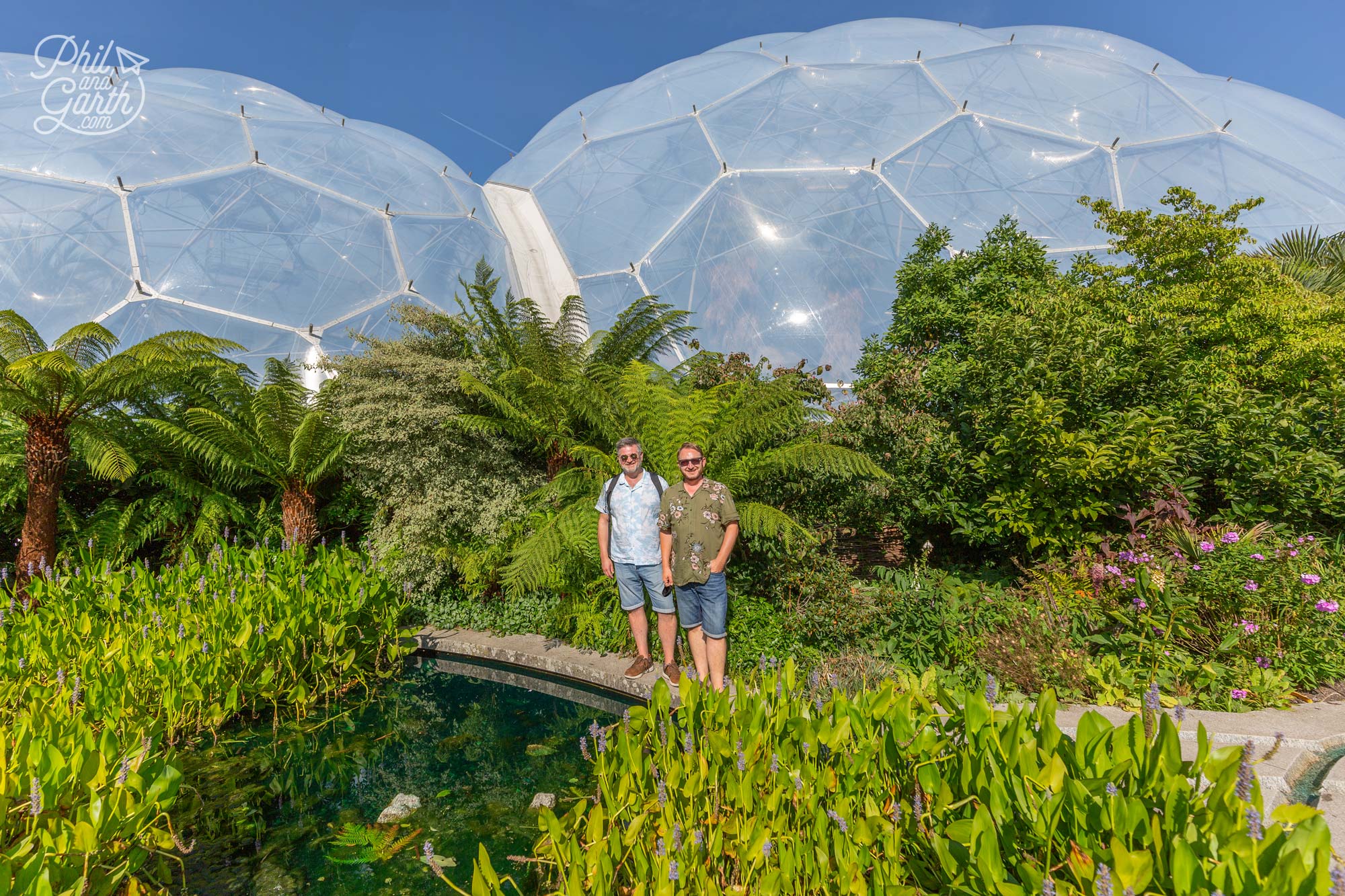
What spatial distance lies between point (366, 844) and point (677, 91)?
14919mm

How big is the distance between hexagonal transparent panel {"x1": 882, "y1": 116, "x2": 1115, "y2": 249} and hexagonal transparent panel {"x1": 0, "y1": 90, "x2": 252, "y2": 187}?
1197cm

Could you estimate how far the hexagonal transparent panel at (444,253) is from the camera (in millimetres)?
11398

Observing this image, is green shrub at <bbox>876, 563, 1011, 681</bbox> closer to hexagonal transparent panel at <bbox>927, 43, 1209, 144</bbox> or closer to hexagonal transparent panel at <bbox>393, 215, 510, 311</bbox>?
hexagonal transparent panel at <bbox>393, 215, 510, 311</bbox>

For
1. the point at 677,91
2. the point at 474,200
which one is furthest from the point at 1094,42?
the point at 474,200

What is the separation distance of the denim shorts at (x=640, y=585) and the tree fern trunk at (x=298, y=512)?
4.08 meters

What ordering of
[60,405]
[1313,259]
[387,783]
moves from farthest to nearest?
[1313,259] → [60,405] → [387,783]

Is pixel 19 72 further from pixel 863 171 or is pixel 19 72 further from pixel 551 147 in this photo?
pixel 863 171

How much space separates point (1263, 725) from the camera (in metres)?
2.77

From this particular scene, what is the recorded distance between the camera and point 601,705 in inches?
160

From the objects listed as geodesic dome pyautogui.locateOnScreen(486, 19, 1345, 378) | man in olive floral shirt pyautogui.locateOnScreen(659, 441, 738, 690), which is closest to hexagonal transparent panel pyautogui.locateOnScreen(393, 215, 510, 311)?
geodesic dome pyautogui.locateOnScreen(486, 19, 1345, 378)

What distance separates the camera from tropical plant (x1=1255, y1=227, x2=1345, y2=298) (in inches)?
313

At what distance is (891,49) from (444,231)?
10.7 m

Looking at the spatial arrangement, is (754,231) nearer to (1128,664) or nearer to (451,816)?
(1128,664)

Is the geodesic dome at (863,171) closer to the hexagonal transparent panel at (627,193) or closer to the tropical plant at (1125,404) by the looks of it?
the hexagonal transparent panel at (627,193)
